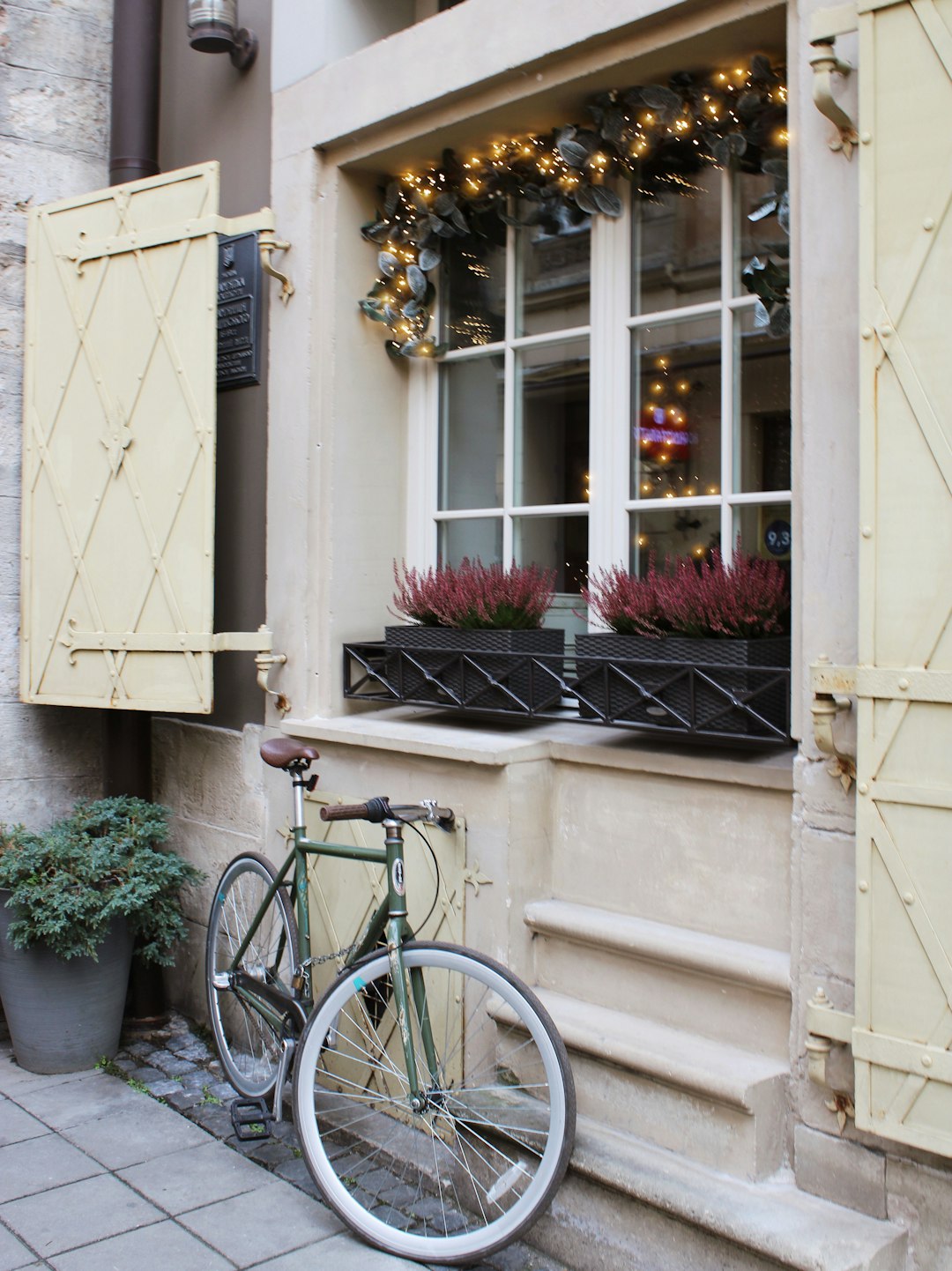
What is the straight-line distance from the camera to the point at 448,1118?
9.73ft

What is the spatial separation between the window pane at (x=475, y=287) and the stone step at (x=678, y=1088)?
2322mm

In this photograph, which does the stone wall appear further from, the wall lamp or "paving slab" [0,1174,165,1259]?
"paving slab" [0,1174,165,1259]

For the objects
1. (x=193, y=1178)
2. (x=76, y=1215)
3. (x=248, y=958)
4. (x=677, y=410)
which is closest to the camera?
(x=76, y=1215)

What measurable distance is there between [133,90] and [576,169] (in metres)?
2.15

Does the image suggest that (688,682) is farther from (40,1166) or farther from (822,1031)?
(40,1166)

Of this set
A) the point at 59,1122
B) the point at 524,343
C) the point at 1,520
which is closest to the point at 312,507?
the point at 524,343

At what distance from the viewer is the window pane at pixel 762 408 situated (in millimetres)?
3279

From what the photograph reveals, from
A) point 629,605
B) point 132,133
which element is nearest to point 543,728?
point 629,605

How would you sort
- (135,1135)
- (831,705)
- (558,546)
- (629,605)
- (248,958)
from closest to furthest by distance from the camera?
1. (831,705)
2. (629,605)
3. (135,1135)
4. (558,546)
5. (248,958)

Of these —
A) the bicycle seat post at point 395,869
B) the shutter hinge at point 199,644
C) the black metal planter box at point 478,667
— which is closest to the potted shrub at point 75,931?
the shutter hinge at point 199,644

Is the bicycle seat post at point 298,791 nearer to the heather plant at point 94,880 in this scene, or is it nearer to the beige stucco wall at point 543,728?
the beige stucco wall at point 543,728

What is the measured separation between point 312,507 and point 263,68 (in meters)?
1.68

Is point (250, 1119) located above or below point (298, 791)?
below

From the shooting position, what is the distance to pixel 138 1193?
3.26m
